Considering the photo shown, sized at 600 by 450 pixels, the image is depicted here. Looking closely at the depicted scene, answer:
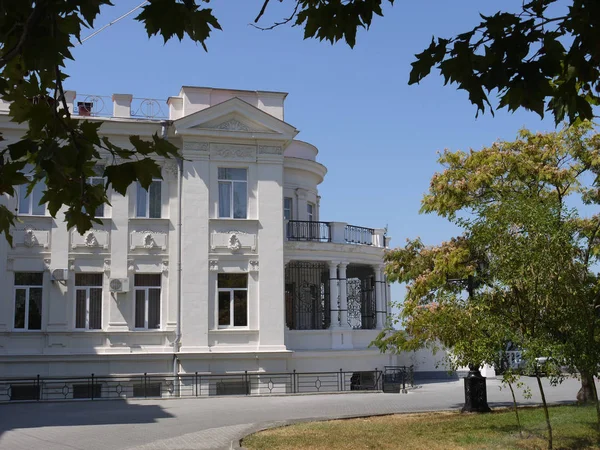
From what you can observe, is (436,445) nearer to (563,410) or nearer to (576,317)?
(576,317)

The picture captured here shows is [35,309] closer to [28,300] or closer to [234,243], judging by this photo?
[28,300]

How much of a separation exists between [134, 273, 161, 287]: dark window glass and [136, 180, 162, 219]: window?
7.09ft

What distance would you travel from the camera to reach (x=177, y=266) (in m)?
28.0

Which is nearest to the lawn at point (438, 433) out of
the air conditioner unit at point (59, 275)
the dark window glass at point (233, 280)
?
the dark window glass at point (233, 280)

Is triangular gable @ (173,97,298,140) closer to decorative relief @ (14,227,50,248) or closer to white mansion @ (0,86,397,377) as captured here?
white mansion @ (0,86,397,377)

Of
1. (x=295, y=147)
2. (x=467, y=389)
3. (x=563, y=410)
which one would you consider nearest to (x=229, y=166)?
(x=295, y=147)

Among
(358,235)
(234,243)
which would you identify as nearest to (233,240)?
(234,243)

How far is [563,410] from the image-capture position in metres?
19.4

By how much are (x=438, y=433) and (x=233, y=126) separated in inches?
623

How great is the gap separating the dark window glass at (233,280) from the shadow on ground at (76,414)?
5834 millimetres

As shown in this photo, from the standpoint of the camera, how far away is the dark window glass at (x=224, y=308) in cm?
2823

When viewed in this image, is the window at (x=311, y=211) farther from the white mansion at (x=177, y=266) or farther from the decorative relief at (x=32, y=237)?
the decorative relief at (x=32, y=237)

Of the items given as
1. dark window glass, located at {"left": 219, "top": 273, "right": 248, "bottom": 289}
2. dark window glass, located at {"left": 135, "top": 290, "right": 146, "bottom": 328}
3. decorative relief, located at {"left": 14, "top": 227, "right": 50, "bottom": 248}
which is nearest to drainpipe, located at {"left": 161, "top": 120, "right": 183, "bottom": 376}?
dark window glass, located at {"left": 135, "top": 290, "right": 146, "bottom": 328}

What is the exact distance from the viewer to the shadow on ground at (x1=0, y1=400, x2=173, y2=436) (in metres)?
18.5
